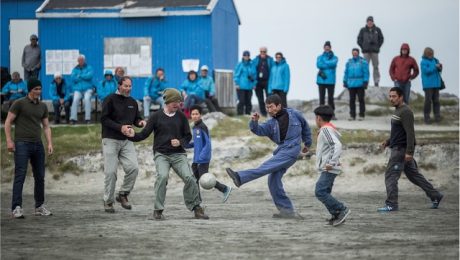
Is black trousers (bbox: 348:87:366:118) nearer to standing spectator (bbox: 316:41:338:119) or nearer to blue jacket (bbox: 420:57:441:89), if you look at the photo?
standing spectator (bbox: 316:41:338:119)

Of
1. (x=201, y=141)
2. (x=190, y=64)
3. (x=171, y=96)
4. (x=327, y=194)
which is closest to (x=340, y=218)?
(x=327, y=194)

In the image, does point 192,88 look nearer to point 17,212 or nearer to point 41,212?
point 41,212

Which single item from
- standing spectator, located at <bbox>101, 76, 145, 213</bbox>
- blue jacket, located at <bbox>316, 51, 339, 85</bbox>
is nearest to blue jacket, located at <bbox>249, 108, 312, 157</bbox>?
standing spectator, located at <bbox>101, 76, 145, 213</bbox>

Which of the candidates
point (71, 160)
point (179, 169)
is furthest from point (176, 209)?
point (71, 160)

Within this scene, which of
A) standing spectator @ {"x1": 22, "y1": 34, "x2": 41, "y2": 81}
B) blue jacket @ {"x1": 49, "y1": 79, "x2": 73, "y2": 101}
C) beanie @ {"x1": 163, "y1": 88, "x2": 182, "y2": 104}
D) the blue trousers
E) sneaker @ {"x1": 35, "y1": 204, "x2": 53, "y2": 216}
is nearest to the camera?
the blue trousers

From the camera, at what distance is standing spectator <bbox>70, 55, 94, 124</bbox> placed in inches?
1131

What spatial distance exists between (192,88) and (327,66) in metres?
3.76

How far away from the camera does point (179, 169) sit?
15.3 meters

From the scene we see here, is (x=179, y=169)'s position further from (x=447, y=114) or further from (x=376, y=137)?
(x=447, y=114)

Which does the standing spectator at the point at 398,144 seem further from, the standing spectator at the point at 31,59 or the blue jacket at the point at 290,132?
the standing spectator at the point at 31,59

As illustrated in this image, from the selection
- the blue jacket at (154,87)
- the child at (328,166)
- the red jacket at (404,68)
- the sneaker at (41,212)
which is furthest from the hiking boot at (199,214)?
the blue jacket at (154,87)

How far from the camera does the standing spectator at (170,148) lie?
1519 cm

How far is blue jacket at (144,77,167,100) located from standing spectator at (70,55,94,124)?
1.61 m

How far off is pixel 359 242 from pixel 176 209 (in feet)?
18.4
